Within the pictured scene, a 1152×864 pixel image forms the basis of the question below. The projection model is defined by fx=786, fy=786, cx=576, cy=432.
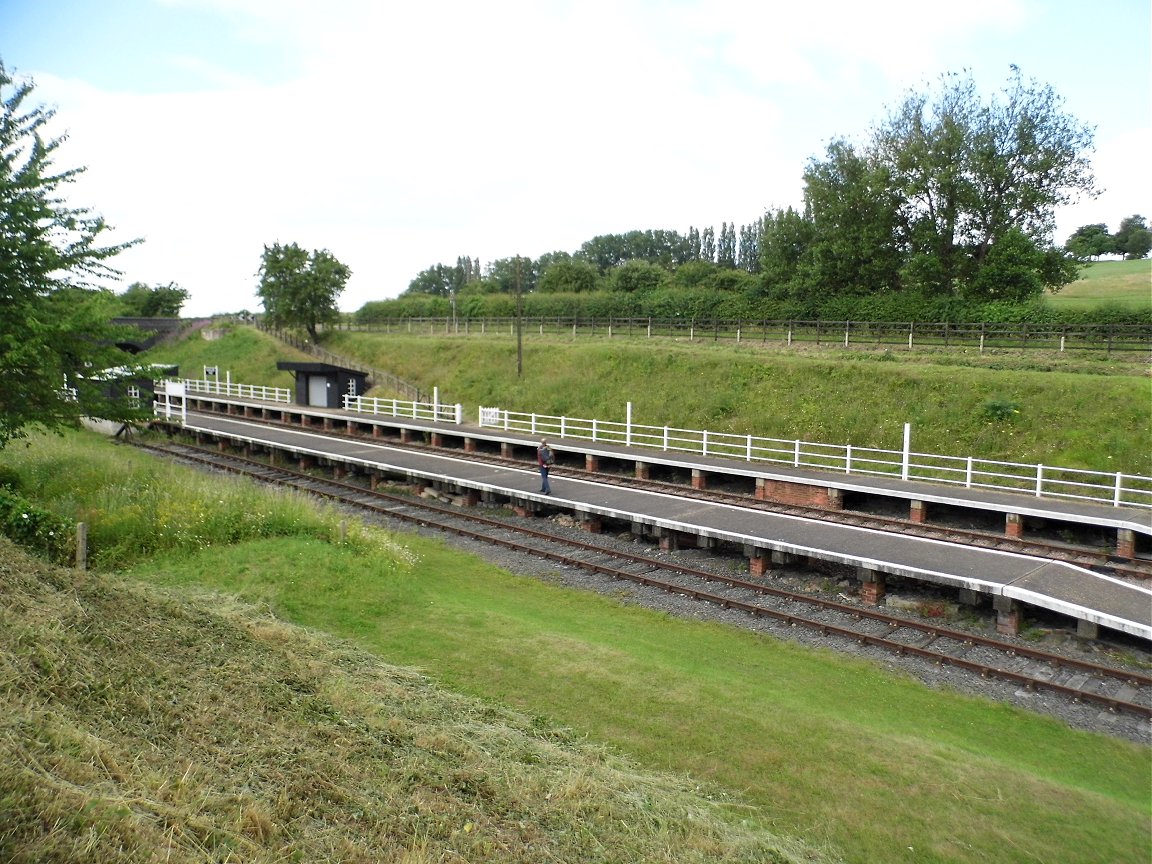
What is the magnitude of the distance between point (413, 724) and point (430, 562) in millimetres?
8859

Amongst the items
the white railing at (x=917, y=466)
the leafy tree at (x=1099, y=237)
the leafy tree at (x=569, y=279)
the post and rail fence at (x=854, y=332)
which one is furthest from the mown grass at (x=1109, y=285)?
the leafy tree at (x=569, y=279)

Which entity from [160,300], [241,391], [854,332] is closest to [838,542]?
[854,332]

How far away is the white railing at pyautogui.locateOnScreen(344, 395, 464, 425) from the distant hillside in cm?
2548

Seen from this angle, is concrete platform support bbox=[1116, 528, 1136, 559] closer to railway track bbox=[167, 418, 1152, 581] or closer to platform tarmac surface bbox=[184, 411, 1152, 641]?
railway track bbox=[167, 418, 1152, 581]

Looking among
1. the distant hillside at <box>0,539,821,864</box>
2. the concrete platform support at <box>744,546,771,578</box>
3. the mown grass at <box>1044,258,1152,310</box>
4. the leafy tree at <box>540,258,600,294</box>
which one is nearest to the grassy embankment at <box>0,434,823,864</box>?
the distant hillside at <box>0,539,821,864</box>

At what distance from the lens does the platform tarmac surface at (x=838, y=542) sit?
38.3 feet

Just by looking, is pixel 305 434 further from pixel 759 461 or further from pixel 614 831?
pixel 614 831

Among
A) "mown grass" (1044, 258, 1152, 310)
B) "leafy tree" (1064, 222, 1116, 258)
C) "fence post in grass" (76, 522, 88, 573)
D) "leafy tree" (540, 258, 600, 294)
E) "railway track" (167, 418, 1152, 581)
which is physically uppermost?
"leafy tree" (1064, 222, 1116, 258)

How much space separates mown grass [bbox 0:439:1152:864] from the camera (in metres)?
6.86

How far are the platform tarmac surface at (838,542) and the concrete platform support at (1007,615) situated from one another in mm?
208

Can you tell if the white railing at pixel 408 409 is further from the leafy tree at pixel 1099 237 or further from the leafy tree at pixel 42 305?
the leafy tree at pixel 1099 237

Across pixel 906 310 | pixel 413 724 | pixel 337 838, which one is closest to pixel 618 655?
pixel 413 724

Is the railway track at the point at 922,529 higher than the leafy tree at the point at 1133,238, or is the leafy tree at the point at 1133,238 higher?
the leafy tree at the point at 1133,238

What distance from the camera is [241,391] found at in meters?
48.4
